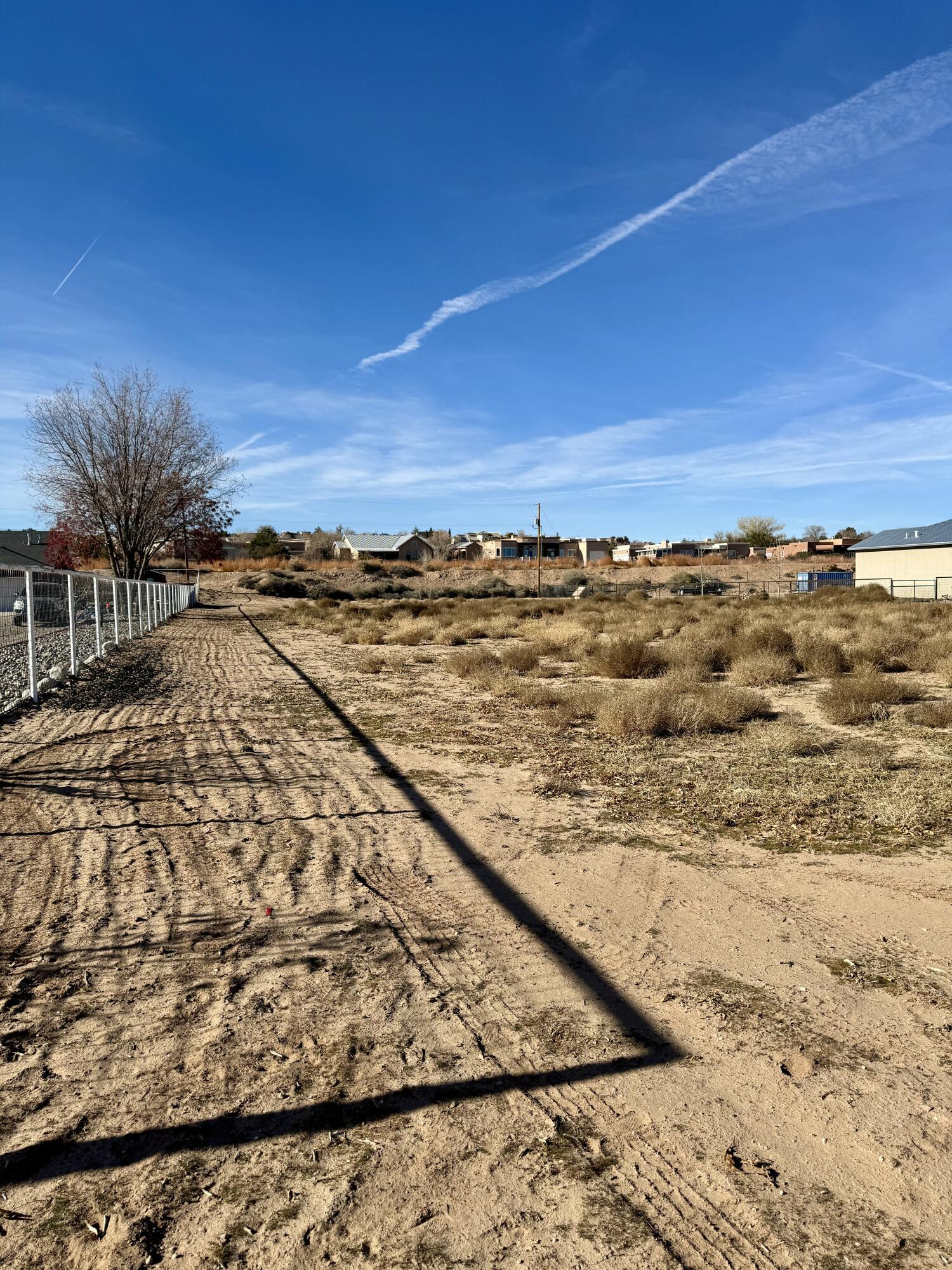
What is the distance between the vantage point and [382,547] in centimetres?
11506

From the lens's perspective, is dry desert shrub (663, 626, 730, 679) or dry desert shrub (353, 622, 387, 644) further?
dry desert shrub (353, 622, 387, 644)

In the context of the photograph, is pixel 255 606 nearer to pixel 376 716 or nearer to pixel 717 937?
pixel 376 716

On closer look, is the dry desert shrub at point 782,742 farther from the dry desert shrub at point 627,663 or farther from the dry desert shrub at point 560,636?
the dry desert shrub at point 560,636

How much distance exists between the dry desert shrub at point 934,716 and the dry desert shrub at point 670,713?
204 cm

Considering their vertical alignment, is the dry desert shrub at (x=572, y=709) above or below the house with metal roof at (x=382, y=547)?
below

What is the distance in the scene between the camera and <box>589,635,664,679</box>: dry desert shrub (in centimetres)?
1591

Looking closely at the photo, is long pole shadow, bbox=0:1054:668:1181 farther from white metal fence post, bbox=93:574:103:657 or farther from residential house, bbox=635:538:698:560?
residential house, bbox=635:538:698:560

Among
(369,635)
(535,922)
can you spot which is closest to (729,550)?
(369,635)

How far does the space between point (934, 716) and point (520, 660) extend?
8.51 metres

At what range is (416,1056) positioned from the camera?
344 cm

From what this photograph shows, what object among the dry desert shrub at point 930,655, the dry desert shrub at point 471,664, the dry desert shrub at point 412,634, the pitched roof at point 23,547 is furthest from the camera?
the pitched roof at point 23,547

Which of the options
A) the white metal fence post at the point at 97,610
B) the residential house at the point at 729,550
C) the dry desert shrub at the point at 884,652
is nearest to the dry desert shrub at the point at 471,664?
the dry desert shrub at the point at 884,652

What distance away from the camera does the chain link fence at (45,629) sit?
1194cm

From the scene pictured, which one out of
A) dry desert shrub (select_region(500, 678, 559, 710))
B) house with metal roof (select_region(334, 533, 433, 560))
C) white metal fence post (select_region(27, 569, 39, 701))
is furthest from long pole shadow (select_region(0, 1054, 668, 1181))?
house with metal roof (select_region(334, 533, 433, 560))
